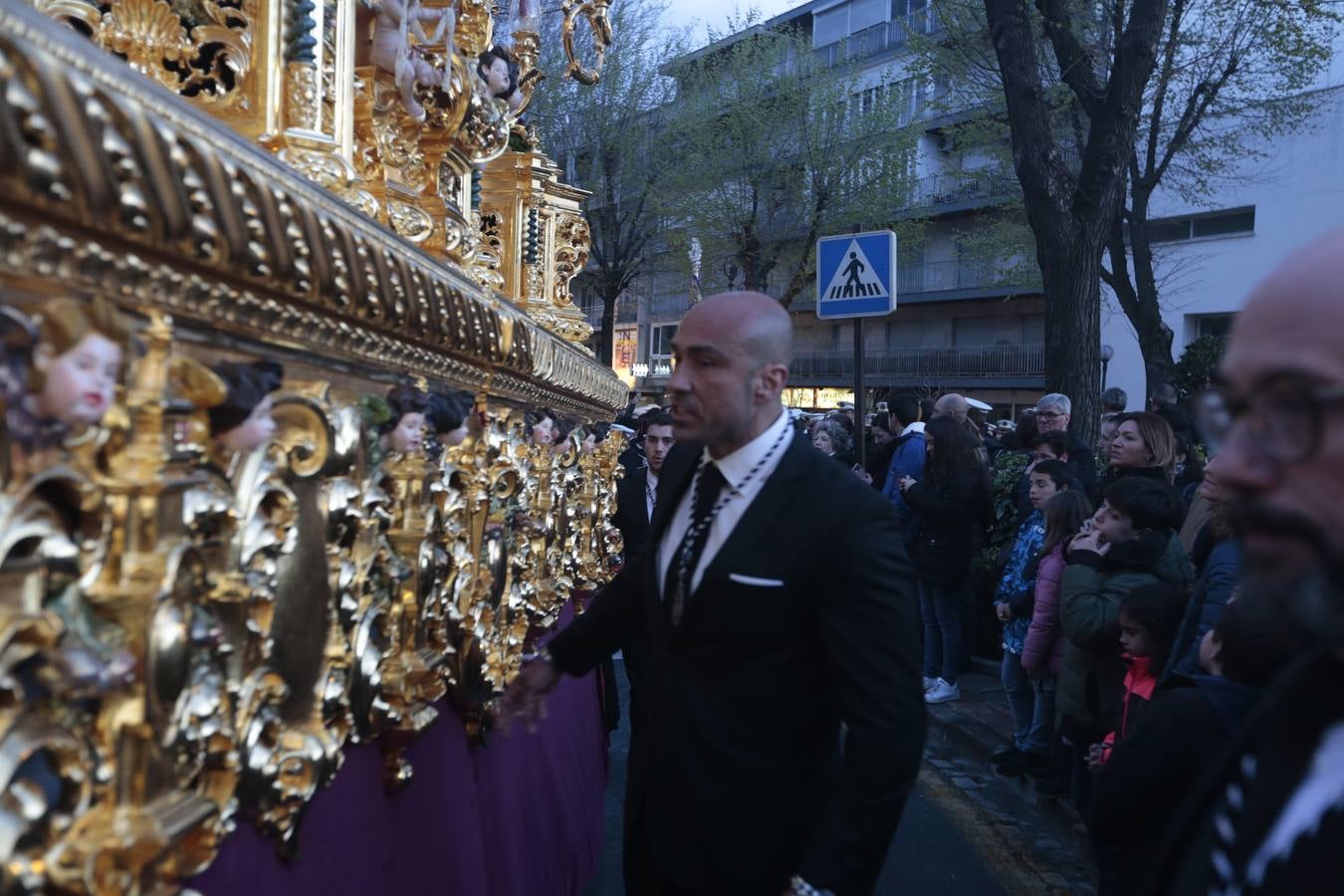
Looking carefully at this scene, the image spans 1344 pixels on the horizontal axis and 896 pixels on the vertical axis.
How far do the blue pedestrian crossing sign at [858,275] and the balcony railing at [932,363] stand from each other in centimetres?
2498

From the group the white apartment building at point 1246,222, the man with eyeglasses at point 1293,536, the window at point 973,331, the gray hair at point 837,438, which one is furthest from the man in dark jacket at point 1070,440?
the window at point 973,331

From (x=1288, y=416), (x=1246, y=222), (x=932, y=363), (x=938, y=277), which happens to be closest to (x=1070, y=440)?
(x=1288, y=416)

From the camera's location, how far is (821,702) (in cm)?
206

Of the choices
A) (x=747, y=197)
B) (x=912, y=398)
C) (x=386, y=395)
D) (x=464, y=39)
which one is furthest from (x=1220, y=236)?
(x=386, y=395)

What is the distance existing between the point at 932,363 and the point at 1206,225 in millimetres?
11061

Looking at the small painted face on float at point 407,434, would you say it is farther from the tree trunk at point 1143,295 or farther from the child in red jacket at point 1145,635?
the tree trunk at point 1143,295

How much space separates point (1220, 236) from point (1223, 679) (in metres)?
27.4

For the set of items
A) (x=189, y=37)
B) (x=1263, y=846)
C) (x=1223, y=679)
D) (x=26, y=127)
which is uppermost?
(x=189, y=37)

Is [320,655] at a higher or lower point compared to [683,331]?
lower

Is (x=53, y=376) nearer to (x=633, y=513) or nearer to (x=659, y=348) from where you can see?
(x=633, y=513)

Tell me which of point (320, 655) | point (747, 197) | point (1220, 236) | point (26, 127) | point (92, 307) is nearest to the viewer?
point (26, 127)

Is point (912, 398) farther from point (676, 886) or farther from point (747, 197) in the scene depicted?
point (747, 197)

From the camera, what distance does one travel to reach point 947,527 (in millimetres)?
6879

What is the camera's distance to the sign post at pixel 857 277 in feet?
23.5
